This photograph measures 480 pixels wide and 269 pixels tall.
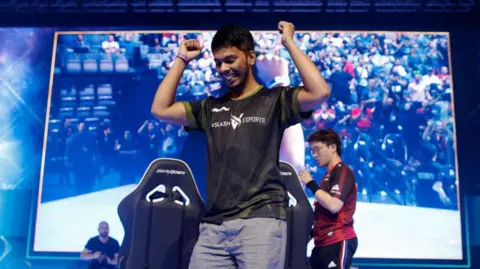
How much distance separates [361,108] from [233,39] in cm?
343

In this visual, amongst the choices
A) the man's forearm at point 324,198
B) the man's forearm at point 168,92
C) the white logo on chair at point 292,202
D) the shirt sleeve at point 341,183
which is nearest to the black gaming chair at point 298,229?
the white logo on chair at point 292,202

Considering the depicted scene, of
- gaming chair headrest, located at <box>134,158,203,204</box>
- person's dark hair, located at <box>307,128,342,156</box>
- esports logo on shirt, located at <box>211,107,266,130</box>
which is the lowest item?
gaming chair headrest, located at <box>134,158,203,204</box>

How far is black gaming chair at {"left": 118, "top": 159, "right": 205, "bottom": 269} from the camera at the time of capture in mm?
2473

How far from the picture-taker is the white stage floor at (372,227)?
187 inches

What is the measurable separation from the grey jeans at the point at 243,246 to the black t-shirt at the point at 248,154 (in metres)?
0.04

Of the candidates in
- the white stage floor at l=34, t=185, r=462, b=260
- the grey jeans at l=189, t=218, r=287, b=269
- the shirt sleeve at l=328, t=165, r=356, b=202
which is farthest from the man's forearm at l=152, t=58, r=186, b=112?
the white stage floor at l=34, t=185, r=462, b=260

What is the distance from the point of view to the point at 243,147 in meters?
1.87

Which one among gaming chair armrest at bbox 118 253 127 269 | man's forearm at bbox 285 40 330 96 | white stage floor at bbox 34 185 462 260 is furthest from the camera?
white stage floor at bbox 34 185 462 260

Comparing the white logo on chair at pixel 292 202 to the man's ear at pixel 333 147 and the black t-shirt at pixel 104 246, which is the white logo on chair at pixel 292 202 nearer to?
the man's ear at pixel 333 147

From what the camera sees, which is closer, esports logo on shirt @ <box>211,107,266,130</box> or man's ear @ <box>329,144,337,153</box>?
esports logo on shirt @ <box>211,107,266,130</box>

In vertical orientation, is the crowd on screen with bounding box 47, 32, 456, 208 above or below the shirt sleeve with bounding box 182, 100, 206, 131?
above

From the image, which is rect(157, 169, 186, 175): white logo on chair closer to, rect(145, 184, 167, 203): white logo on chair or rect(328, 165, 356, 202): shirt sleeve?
rect(145, 184, 167, 203): white logo on chair

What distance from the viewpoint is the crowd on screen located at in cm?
499

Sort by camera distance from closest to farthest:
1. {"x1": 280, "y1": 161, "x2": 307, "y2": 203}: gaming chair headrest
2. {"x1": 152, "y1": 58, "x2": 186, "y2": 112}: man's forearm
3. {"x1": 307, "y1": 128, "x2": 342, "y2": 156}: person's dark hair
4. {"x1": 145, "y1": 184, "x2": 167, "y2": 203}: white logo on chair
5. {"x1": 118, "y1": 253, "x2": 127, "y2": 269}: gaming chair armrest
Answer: {"x1": 152, "y1": 58, "x2": 186, "y2": 112}: man's forearm
{"x1": 118, "y1": 253, "x2": 127, "y2": 269}: gaming chair armrest
{"x1": 145, "y1": 184, "x2": 167, "y2": 203}: white logo on chair
{"x1": 280, "y1": 161, "x2": 307, "y2": 203}: gaming chair headrest
{"x1": 307, "y1": 128, "x2": 342, "y2": 156}: person's dark hair
